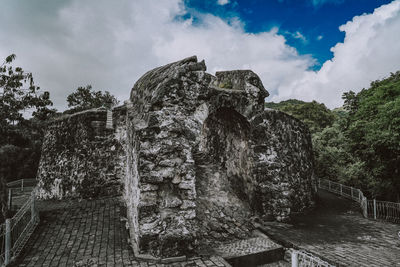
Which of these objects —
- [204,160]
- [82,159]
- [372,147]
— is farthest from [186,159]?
[372,147]

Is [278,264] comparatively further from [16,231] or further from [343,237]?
[16,231]

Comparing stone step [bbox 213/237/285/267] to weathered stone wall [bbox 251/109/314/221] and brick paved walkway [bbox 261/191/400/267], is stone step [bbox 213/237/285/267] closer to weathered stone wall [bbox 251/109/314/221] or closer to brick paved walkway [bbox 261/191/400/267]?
brick paved walkway [bbox 261/191/400/267]

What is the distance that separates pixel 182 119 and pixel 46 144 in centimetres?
774

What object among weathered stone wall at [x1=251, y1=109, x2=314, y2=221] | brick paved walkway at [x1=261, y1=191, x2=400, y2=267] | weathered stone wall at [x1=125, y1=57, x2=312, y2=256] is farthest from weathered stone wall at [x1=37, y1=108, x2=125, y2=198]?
brick paved walkway at [x1=261, y1=191, x2=400, y2=267]

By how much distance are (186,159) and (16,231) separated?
4094mm

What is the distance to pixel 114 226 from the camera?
6.30 m

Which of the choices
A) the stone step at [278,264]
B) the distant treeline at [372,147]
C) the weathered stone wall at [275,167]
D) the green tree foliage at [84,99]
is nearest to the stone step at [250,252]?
the stone step at [278,264]

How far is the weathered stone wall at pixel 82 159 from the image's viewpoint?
9.05 meters

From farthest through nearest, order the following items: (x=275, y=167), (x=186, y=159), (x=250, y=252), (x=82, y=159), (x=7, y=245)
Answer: (x=82, y=159) < (x=275, y=167) < (x=250, y=252) < (x=186, y=159) < (x=7, y=245)

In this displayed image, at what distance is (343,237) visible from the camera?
264 inches

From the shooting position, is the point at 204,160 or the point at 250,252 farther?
the point at 204,160

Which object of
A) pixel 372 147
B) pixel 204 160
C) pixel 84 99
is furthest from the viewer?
pixel 84 99

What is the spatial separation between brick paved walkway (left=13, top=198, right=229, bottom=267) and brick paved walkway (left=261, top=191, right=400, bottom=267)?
2.66 metres

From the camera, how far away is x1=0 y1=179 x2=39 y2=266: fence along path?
4672mm
